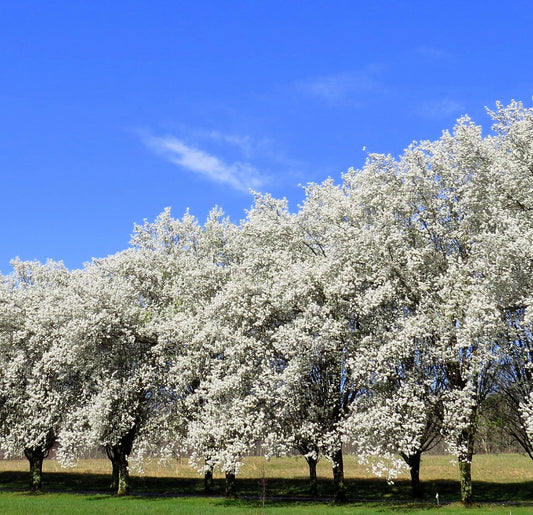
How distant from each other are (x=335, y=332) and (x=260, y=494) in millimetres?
10733

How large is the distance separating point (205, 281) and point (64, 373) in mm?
11697

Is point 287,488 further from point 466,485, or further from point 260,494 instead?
point 466,485

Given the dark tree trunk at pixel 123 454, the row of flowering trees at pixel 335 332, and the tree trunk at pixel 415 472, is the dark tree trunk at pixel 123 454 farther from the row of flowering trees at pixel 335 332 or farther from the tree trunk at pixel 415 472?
the tree trunk at pixel 415 472

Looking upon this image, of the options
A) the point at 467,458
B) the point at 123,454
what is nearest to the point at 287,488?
the point at 123,454

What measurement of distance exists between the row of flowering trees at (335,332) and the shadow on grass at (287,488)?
351cm

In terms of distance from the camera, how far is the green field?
1253 inches

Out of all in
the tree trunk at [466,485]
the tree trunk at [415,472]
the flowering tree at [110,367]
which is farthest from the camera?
the flowering tree at [110,367]

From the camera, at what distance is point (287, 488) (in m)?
50.2

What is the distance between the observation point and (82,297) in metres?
39.9

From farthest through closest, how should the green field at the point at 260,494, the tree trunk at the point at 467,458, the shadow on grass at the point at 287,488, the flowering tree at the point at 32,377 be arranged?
the flowering tree at the point at 32,377
the shadow on grass at the point at 287,488
the green field at the point at 260,494
the tree trunk at the point at 467,458

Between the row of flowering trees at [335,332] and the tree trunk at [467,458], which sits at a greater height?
the row of flowering trees at [335,332]

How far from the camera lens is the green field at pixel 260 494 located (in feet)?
104

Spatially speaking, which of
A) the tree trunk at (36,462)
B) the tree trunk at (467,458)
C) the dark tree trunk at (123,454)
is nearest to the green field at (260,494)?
the tree trunk at (467,458)

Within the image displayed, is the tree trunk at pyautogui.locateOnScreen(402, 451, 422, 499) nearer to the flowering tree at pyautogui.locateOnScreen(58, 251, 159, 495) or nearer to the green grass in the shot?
the green grass
